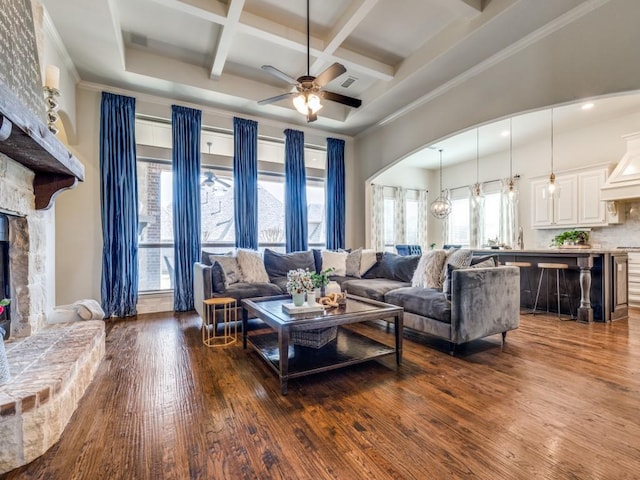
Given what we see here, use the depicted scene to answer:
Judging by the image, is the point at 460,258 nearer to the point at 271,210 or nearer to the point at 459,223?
the point at 271,210

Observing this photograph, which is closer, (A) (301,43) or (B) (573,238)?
(A) (301,43)

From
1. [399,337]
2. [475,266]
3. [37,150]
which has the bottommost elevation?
[399,337]

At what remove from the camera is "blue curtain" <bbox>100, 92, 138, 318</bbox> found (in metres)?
4.35

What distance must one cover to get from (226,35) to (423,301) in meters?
3.66

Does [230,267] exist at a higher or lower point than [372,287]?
higher

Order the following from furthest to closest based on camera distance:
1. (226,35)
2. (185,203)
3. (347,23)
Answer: (185,203) < (226,35) < (347,23)

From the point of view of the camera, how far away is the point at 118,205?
14.5 ft

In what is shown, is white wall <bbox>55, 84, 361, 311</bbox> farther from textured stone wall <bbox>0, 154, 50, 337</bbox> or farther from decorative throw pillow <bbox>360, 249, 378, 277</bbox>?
decorative throw pillow <bbox>360, 249, 378, 277</bbox>

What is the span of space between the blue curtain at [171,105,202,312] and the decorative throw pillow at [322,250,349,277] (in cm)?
204

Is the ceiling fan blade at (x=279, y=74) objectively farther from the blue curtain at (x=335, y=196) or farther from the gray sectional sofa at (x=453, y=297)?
the blue curtain at (x=335, y=196)

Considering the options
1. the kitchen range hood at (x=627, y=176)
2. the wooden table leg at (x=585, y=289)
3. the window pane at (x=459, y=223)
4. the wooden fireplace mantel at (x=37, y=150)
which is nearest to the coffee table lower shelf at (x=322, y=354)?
the wooden fireplace mantel at (x=37, y=150)

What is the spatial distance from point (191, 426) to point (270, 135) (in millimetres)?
4938

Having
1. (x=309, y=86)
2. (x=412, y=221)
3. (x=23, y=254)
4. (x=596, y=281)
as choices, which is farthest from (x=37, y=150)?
(x=412, y=221)

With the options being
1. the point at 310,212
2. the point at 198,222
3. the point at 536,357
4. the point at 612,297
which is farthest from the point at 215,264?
the point at 612,297
